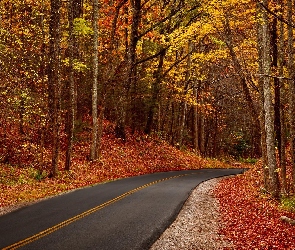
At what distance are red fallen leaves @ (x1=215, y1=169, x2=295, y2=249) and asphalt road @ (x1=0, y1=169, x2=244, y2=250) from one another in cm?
194

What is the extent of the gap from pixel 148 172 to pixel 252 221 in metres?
14.9

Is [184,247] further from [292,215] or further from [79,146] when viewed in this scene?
[79,146]

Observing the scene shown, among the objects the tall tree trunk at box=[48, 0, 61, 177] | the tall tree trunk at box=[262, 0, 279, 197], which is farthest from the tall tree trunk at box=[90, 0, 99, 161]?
the tall tree trunk at box=[262, 0, 279, 197]

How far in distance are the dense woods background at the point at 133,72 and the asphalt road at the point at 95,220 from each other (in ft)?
14.8

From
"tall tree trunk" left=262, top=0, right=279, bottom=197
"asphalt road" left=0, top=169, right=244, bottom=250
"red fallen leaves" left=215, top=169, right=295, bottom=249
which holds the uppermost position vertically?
"tall tree trunk" left=262, top=0, right=279, bottom=197

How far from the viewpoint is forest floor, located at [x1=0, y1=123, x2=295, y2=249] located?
1135 centimetres

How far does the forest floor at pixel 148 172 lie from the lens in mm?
11352

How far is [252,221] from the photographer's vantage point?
12.6 metres

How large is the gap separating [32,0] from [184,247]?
2236cm

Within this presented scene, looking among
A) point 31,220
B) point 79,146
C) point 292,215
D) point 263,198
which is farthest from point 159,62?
point 31,220

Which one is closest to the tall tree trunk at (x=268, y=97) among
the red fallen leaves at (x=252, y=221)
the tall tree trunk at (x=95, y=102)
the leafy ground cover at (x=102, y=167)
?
the red fallen leaves at (x=252, y=221)

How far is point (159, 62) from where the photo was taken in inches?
1312

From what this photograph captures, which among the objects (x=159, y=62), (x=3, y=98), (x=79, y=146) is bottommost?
(x=79, y=146)

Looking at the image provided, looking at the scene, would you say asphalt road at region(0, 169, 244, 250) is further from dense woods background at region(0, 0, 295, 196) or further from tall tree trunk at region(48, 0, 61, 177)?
dense woods background at region(0, 0, 295, 196)
